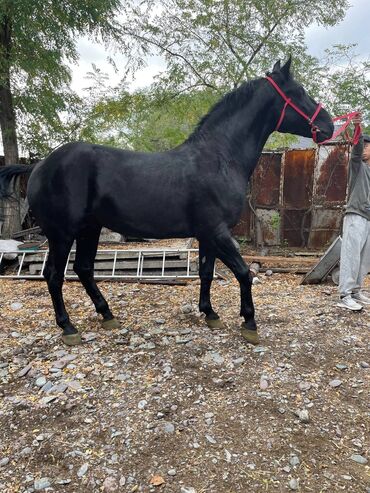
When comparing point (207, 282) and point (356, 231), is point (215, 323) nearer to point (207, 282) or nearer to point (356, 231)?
point (207, 282)

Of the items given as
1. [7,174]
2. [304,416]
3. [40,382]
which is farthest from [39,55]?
[304,416]

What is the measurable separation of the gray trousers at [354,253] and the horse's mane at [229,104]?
218 cm

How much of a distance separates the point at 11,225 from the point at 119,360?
639 cm

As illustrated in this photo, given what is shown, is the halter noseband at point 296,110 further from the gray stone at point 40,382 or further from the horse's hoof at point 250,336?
the gray stone at point 40,382

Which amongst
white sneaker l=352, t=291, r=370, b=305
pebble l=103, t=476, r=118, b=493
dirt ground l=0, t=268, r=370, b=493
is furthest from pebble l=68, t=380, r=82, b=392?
white sneaker l=352, t=291, r=370, b=305

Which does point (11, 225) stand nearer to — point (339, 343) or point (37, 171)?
point (37, 171)

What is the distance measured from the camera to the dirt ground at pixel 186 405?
7.05 feet

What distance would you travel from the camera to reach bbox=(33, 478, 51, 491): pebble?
2.08 metres

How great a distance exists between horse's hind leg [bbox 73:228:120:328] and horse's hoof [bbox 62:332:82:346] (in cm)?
44

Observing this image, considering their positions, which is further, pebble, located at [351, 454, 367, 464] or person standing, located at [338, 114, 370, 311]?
person standing, located at [338, 114, 370, 311]

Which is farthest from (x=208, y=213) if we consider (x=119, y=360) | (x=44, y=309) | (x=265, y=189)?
(x=265, y=189)

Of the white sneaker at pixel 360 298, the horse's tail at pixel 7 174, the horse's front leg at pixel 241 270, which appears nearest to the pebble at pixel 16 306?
the horse's tail at pixel 7 174

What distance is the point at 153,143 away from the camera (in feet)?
47.8

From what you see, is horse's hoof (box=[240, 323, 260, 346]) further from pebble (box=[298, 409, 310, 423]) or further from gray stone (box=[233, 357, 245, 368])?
pebble (box=[298, 409, 310, 423])
